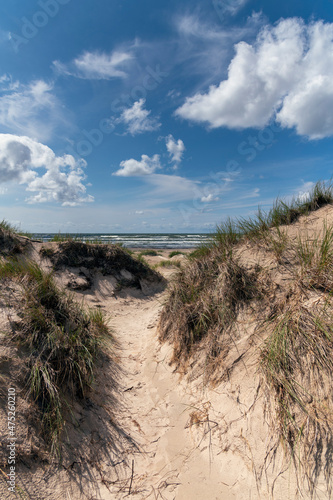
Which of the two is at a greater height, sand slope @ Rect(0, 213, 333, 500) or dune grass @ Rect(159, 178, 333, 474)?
dune grass @ Rect(159, 178, 333, 474)

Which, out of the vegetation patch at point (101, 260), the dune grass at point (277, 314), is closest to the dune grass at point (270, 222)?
the dune grass at point (277, 314)

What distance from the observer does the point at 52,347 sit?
3279mm

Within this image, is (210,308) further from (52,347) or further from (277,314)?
(52,347)

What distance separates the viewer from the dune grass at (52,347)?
9.34ft

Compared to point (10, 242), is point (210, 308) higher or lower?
lower

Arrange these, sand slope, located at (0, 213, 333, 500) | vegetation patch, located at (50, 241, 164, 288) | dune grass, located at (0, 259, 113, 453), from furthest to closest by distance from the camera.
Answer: vegetation patch, located at (50, 241, 164, 288) < dune grass, located at (0, 259, 113, 453) < sand slope, located at (0, 213, 333, 500)

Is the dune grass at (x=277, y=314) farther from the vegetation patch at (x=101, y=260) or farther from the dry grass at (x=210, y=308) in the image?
the vegetation patch at (x=101, y=260)

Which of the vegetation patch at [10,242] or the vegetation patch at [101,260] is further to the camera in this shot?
the vegetation patch at [101,260]

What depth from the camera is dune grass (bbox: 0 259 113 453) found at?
9.34ft

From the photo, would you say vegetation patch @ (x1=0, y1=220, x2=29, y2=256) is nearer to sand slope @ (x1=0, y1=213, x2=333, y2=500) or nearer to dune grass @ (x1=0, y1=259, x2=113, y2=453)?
dune grass @ (x1=0, y1=259, x2=113, y2=453)

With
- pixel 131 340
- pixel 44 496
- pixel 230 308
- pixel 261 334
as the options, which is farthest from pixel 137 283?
pixel 44 496

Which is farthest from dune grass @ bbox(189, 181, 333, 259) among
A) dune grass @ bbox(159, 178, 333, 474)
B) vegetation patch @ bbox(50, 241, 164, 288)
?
→ vegetation patch @ bbox(50, 241, 164, 288)

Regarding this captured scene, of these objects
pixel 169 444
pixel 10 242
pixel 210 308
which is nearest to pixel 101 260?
pixel 10 242

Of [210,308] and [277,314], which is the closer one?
[277,314]
